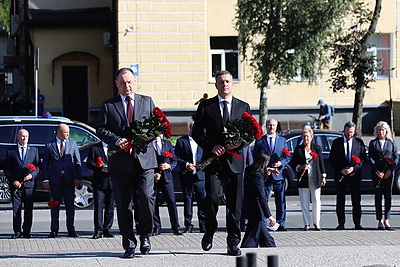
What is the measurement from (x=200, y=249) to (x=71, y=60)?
92.0 ft

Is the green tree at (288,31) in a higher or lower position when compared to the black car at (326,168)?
higher

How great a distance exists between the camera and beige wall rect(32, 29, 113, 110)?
1478 inches

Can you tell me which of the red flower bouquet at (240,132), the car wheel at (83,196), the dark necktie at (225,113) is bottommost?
the car wheel at (83,196)

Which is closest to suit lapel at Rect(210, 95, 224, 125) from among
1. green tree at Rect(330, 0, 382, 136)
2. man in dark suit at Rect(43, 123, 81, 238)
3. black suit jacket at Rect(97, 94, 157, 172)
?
black suit jacket at Rect(97, 94, 157, 172)

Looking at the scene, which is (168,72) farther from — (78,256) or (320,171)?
(78,256)

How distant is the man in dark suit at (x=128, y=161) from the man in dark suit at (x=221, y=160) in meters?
0.61

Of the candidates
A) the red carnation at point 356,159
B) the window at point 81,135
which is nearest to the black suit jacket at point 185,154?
the red carnation at point 356,159

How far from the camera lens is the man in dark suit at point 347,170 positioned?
14.2 metres

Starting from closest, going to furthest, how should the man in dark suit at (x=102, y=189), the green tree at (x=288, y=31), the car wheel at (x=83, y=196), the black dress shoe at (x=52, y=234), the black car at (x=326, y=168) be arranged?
the black dress shoe at (x=52, y=234) → the man in dark suit at (x=102, y=189) → the car wheel at (x=83, y=196) → the black car at (x=326, y=168) → the green tree at (x=288, y=31)

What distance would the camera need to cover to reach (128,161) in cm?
952

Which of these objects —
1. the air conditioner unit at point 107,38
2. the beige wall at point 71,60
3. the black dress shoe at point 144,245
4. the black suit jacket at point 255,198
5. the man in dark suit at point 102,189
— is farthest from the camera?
the beige wall at point 71,60

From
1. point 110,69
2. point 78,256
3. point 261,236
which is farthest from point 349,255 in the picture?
point 110,69

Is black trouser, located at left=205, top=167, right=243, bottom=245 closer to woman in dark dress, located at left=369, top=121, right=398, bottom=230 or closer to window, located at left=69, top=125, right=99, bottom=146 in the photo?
woman in dark dress, located at left=369, top=121, right=398, bottom=230

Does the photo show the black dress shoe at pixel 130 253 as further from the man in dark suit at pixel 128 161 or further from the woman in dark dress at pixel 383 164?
the woman in dark dress at pixel 383 164
